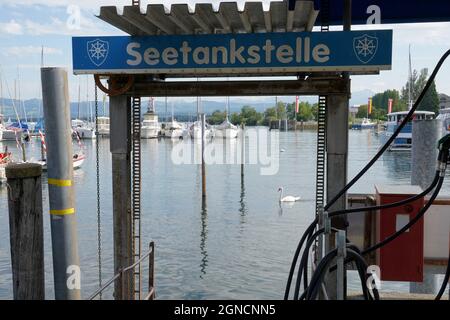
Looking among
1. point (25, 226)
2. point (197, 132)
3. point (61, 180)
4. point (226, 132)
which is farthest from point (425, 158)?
point (226, 132)

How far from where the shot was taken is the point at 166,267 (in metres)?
23.7

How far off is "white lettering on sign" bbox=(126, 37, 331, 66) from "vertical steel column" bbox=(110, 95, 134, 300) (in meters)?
0.94

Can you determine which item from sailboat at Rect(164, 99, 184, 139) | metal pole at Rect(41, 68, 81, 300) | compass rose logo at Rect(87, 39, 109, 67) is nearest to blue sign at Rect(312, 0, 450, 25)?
compass rose logo at Rect(87, 39, 109, 67)

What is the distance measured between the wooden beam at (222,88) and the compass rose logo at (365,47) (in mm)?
836

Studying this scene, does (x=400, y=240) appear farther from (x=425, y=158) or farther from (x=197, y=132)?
(x=197, y=132)

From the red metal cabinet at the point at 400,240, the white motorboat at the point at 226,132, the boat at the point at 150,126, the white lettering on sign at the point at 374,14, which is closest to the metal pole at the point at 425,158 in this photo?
the white lettering on sign at the point at 374,14

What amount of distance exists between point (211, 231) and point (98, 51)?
975 inches

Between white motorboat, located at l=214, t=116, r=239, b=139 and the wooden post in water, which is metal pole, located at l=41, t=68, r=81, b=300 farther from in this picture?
white motorboat, located at l=214, t=116, r=239, b=139

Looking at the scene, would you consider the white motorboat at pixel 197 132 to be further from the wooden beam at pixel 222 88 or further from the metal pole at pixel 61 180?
the metal pole at pixel 61 180

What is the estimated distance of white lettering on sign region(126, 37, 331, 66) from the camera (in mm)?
6758

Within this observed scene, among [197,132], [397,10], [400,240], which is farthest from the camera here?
[197,132]

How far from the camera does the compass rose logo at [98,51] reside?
6.94 metres

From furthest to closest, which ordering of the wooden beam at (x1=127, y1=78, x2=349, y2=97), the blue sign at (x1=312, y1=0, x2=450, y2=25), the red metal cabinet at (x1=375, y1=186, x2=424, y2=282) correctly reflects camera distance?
the blue sign at (x1=312, y1=0, x2=450, y2=25) < the wooden beam at (x1=127, y1=78, x2=349, y2=97) < the red metal cabinet at (x1=375, y1=186, x2=424, y2=282)

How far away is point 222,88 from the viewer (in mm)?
7629
